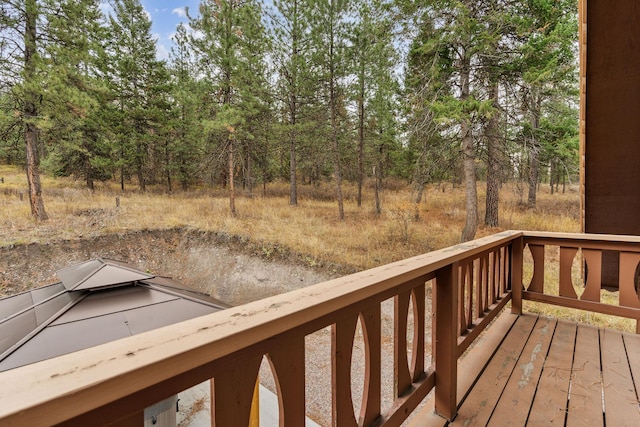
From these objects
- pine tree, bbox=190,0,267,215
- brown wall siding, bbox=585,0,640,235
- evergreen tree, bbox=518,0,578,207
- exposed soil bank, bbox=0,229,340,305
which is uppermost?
pine tree, bbox=190,0,267,215

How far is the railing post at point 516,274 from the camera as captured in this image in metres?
3.12

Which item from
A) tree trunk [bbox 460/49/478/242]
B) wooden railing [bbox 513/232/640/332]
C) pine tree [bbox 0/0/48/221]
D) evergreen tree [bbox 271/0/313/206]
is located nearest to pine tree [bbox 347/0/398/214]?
evergreen tree [bbox 271/0/313/206]

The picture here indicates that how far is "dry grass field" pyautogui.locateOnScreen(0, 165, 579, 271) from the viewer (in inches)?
336

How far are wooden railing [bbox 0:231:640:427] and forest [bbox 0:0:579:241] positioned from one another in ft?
18.9

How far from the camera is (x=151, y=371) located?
22.1 inches

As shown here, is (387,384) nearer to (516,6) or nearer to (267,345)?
(267,345)

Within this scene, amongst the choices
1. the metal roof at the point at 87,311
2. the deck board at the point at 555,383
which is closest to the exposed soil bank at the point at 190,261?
the metal roof at the point at 87,311

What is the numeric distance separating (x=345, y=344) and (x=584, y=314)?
5.83 m

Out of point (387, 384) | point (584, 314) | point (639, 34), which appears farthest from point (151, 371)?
point (584, 314)

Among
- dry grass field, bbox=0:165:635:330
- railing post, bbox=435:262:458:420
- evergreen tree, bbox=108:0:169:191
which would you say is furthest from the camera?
evergreen tree, bbox=108:0:169:191

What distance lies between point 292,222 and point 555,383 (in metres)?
9.44

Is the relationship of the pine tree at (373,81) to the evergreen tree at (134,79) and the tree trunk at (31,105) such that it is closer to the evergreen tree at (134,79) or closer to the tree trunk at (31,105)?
the tree trunk at (31,105)

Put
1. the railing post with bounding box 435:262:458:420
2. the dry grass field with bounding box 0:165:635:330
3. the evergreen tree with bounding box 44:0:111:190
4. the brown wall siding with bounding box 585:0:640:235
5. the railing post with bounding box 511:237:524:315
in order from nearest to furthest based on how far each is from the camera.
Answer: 1. the railing post with bounding box 435:262:458:420
2. the brown wall siding with bounding box 585:0:640:235
3. the railing post with bounding box 511:237:524:315
4. the dry grass field with bounding box 0:165:635:330
5. the evergreen tree with bounding box 44:0:111:190

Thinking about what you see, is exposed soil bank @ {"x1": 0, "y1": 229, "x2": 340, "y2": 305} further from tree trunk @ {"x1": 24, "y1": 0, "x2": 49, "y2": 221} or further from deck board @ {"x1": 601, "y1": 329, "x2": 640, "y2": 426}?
deck board @ {"x1": 601, "y1": 329, "x2": 640, "y2": 426}
